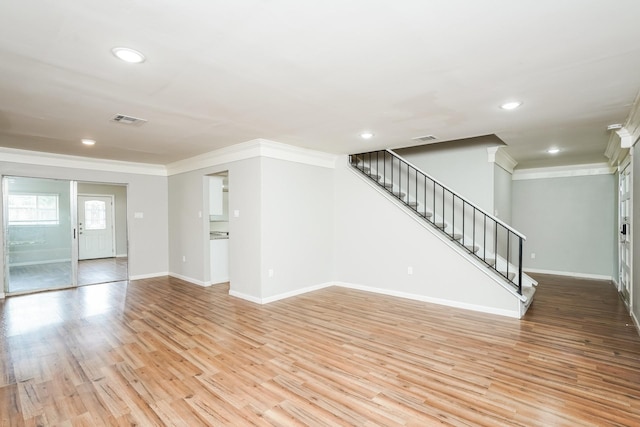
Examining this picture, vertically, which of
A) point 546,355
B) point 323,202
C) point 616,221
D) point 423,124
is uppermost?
point 423,124

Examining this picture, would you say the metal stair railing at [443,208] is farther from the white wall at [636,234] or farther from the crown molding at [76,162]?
the crown molding at [76,162]

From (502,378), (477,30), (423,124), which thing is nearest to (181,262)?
(423,124)

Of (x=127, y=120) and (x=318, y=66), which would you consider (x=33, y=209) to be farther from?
(x=318, y=66)

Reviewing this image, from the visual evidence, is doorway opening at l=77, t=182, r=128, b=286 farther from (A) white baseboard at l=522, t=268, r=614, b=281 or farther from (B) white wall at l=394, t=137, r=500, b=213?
(A) white baseboard at l=522, t=268, r=614, b=281

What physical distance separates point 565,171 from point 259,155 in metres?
6.91

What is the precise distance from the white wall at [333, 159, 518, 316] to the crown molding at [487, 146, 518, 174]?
1712 millimetres

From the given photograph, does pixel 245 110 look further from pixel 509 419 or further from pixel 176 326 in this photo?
pixel 509 419

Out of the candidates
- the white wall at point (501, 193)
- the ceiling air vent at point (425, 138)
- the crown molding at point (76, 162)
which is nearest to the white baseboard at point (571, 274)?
the white wall at point (501, 193)

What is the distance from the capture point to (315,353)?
319cm

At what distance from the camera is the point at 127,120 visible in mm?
3787

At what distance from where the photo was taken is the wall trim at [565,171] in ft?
22.8

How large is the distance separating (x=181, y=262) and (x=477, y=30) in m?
6.66

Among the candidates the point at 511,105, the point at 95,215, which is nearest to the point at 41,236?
the point at 95,215

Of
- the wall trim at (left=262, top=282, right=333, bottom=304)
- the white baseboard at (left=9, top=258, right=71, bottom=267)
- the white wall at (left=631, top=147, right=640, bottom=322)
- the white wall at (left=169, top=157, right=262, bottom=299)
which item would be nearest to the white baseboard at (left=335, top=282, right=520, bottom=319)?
the wall trim at (left=262, top=282, right=333, bottom=304)
